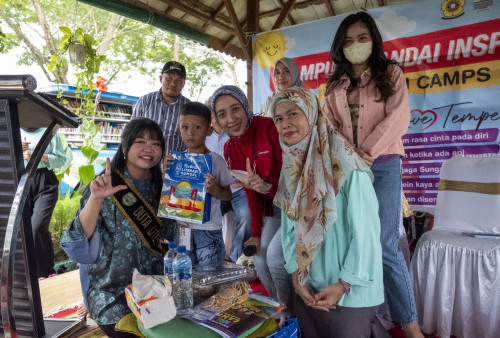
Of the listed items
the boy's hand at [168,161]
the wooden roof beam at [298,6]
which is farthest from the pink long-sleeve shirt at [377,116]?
the wooden roof beam at [298,6]

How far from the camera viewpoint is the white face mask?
216cm

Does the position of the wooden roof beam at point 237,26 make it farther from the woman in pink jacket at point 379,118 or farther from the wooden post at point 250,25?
the woman in pink jacket at point 379,118

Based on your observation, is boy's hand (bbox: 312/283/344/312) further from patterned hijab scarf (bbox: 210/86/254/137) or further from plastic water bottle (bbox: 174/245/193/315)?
patterned hijab scarf (bbox: 210/86/254/137)

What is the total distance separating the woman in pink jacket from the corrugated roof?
110 inches

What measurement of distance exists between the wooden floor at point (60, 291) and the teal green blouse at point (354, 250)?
242cm

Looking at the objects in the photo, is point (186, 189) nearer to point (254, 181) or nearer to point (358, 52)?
point (254, 181)

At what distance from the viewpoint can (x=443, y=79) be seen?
342 centimetres

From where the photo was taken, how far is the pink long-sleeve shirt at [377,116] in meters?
2.02

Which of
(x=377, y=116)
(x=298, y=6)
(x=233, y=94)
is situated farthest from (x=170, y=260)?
(x=298, y=6)

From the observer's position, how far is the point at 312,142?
5.48 ft

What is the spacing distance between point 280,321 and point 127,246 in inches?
33.7

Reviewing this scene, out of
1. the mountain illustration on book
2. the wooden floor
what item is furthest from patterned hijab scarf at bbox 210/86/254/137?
the wooden floor

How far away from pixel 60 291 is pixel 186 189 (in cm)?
224

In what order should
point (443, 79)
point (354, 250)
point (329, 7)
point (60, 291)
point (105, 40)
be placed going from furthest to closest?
point (105, 40) < point (329, 7) < point (443, 79) < point (60, 291) < point (354, 250)
